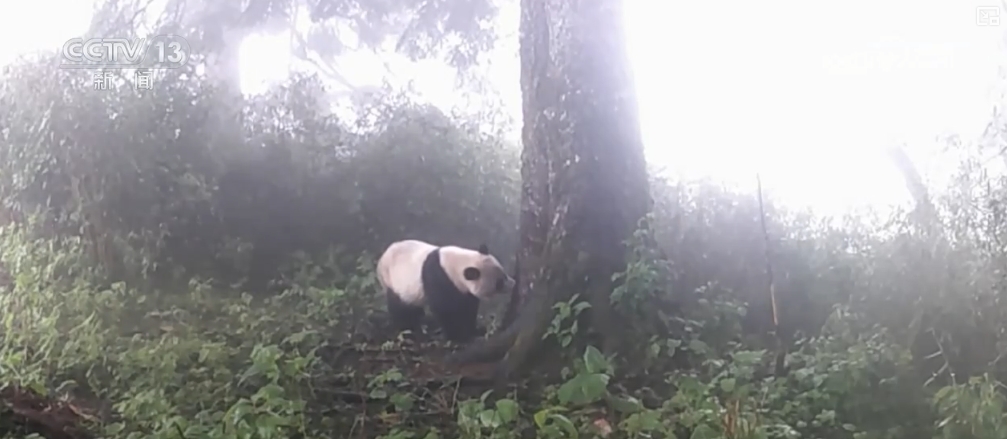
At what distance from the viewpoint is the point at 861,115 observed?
2.38 meters

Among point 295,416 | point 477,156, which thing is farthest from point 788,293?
point 295,416

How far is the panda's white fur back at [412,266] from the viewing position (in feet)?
8.05

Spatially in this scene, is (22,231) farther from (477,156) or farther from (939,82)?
(939,82)

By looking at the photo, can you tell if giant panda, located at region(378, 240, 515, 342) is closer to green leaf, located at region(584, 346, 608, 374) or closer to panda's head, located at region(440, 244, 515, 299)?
panda's head, located at region(440, 244, 515, 299)

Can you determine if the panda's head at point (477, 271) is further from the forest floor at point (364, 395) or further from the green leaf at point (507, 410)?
the green leaf at point (507, 410)

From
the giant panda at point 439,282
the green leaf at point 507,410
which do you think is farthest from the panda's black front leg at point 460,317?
the green leaf at point 507,410

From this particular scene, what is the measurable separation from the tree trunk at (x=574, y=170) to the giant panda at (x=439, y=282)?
9 centimetres

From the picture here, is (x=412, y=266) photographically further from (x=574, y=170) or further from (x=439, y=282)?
(x=574, y=170)

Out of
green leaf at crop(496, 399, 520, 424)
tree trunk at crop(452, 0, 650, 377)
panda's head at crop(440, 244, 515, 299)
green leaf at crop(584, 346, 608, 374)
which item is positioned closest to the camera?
green leaf at crop(496, 399, 520, 424)

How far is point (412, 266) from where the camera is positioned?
255 cm

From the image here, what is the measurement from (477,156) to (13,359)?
1.27 m

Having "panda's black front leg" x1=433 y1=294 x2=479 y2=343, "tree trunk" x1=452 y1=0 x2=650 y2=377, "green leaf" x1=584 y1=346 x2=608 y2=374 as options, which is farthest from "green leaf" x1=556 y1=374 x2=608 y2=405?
"panda's black front leg" x1=433 y1=294 x2=479 y2=343

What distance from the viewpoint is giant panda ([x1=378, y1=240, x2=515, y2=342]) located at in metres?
2.46

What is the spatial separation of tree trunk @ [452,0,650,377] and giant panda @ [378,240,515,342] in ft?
0.30
